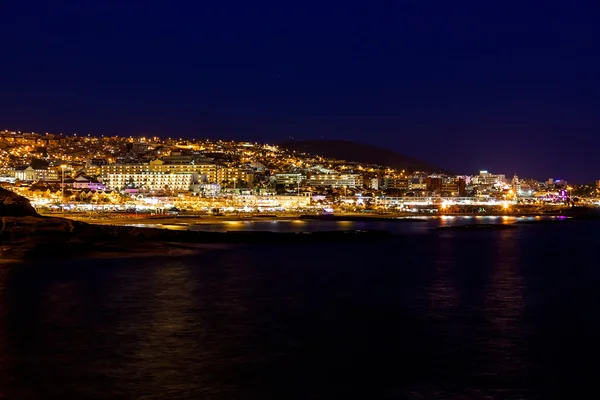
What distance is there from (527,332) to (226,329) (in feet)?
17.1

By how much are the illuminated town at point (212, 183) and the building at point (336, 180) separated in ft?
0.67

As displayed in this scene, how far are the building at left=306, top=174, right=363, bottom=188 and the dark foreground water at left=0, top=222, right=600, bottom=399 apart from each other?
117m

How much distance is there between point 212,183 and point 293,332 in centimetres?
10128

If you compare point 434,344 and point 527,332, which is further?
point 527,332

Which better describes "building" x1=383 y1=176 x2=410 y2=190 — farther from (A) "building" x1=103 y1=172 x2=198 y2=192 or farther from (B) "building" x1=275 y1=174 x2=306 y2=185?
(A) "building" x1=103 y1=172 x2=198 y2=192

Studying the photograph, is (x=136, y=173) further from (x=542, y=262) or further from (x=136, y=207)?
(x=542, y=262)

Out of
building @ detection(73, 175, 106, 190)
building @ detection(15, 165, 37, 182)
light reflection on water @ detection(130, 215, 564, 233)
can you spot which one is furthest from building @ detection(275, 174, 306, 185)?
light reflection on water @ detection(130, 215, 564, 233)

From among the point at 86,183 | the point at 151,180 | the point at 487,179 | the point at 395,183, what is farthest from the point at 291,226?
the point at 487,179

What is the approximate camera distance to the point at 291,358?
985cm

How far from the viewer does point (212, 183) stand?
112 metres

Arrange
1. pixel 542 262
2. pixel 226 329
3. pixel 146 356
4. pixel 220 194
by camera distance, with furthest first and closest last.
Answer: pixel 220 194, pixel 542 262, pixel 226 329, pixel 146 356

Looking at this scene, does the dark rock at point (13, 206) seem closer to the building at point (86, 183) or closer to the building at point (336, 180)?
the building at point (86, 183)

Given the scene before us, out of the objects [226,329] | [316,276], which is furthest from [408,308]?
[316,276]

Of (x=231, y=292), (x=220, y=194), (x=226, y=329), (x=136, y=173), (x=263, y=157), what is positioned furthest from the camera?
(x=263, y=157)
